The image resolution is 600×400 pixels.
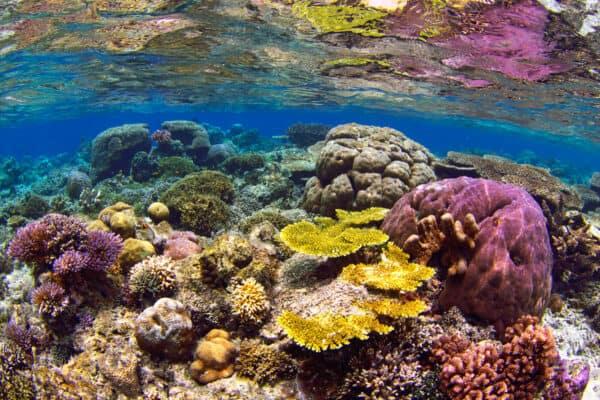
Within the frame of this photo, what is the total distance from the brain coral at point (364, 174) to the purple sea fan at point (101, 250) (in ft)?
18.5

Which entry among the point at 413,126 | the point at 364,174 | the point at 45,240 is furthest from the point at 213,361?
the point at 413,126

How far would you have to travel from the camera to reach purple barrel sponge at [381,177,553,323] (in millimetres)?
4863

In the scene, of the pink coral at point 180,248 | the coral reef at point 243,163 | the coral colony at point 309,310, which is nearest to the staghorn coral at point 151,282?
the coral colony at point 309,310

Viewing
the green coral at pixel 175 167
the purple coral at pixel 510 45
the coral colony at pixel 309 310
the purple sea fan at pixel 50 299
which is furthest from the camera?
the green coral at pixel 175 167

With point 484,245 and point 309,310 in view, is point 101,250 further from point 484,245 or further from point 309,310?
point 484,245

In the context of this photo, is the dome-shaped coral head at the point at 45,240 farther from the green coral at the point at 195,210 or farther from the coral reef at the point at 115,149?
the coral reef at the point at 115,149

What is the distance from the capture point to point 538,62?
1398 cm

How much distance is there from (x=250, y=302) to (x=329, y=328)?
1.41m

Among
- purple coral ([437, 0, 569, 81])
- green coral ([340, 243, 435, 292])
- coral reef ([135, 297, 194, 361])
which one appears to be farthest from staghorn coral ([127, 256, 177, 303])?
purple coral ([437, 0, 569, 81])

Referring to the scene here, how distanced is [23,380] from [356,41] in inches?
613

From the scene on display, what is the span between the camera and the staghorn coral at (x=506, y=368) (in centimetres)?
388

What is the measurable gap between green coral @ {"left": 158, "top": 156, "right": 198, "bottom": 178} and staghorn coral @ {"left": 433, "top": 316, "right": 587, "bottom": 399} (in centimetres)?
1439

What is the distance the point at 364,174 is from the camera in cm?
911

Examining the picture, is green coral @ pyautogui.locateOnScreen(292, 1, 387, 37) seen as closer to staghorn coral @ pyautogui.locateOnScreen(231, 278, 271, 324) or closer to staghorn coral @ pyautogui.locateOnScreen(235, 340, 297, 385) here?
staghorn coral @ pyautogui.locateOnScreen(231, 278, 271, 324)
